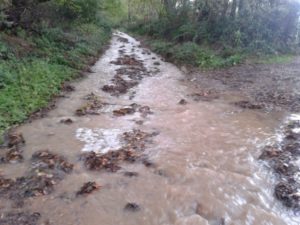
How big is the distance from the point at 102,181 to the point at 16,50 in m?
8.25

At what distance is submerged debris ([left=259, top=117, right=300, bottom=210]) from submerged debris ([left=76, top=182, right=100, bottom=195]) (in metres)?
2.64

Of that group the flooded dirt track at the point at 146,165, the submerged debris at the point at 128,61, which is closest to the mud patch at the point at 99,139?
the flooded dirt track at the point at 146,165

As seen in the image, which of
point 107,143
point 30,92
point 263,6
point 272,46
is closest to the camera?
point 107,143

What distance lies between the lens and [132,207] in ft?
15.9

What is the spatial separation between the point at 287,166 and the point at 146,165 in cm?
233

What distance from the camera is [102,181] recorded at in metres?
5.49

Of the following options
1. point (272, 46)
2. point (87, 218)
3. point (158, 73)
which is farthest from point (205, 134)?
point (272, 46)

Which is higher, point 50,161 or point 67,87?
point 50,161

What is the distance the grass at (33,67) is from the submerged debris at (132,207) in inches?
150

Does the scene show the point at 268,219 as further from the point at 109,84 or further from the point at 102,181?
the point at 109,84

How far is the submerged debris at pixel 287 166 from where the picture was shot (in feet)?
16.5

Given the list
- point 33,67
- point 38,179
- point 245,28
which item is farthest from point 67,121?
point 245,28

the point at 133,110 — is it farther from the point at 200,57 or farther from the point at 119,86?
the point at 200,57

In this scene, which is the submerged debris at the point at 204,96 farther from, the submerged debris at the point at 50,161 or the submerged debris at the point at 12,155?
the submerged debris at the point at 12,155
